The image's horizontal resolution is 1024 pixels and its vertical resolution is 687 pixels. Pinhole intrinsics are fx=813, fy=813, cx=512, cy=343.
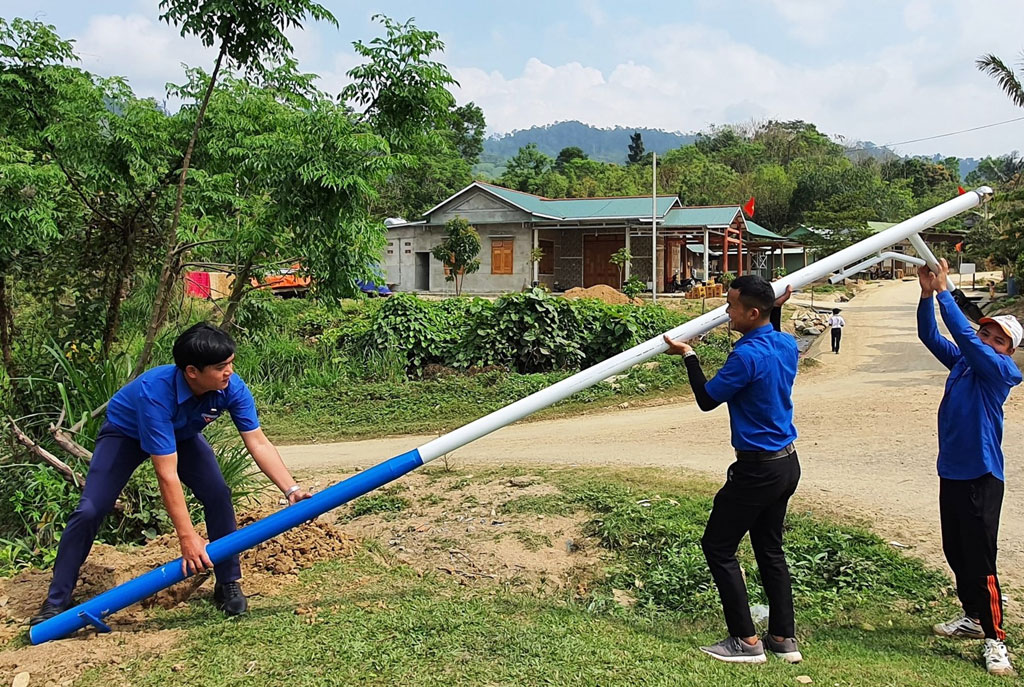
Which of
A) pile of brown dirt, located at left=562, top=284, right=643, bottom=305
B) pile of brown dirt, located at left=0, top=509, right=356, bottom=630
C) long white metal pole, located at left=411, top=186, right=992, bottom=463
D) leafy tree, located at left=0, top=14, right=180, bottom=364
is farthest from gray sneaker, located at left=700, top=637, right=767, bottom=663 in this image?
pile of brown dirt, located at left=562, top=284, right=643, bottom=305

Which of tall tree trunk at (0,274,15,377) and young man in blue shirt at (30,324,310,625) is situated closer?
young man in blue shirt at (30,324,310,625)

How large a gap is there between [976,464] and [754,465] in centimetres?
116

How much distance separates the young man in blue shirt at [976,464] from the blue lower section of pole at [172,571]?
110 inches

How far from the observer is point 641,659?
3.59 m

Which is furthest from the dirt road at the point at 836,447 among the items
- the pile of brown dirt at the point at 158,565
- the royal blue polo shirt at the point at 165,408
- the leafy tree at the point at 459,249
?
the leafy tree at the point at 459,249

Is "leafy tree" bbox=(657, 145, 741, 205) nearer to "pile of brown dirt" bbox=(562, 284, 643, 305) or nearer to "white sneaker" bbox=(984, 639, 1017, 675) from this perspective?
"pile of brown dirt" bbox=(562, 284, 643, 305)

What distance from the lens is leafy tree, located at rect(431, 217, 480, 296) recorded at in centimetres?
3020

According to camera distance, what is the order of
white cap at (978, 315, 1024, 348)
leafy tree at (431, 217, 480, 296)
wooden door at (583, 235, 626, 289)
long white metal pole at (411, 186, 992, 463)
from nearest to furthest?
white cap at (978, 315, 1024, 348) → long white metal pole at (411, 186, 992, 463) → leafy tree at (431, 217, 480, 296) → wooden door at (583, 235, 626, 289)

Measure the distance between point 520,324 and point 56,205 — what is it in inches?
384

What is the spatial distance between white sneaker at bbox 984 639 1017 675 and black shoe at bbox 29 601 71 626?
441 cm

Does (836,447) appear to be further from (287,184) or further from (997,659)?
(287,184)

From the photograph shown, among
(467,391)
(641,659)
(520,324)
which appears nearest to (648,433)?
(467,391)

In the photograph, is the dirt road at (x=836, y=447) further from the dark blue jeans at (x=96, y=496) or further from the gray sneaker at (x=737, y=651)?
the dark blue jeans at (x=96, y=496)

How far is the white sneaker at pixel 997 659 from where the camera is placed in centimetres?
365
